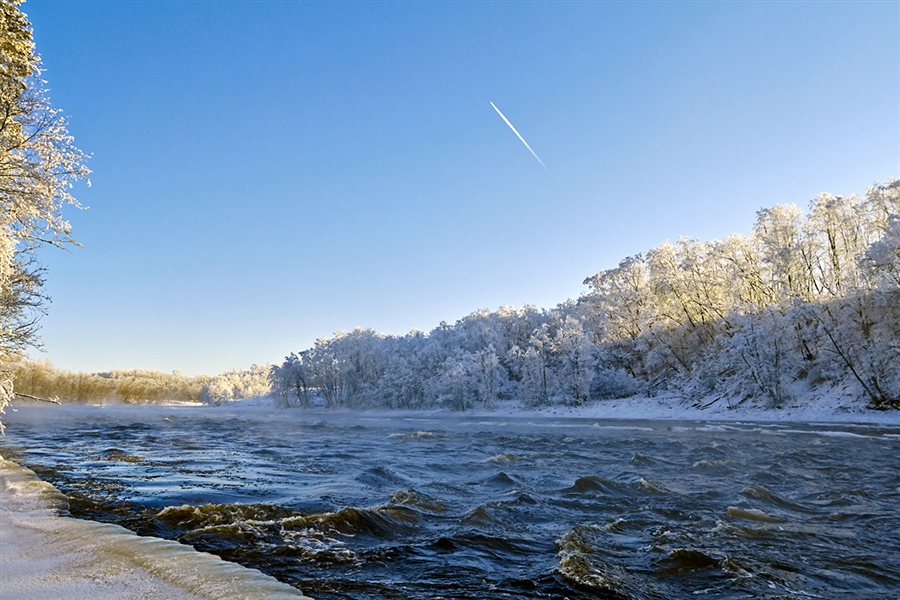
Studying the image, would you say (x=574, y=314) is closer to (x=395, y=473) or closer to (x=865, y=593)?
(x=395, y=473)

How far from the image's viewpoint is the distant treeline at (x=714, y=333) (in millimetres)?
40719

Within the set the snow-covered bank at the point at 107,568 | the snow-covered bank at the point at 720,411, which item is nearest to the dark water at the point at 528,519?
the snow-covered bank at the point at 107,568

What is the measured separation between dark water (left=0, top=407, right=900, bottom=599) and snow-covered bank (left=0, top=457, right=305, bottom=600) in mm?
904

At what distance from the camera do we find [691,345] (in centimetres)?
6500

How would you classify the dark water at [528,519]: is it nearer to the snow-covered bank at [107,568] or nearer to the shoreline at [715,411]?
the snow-covered bank at [107,568]

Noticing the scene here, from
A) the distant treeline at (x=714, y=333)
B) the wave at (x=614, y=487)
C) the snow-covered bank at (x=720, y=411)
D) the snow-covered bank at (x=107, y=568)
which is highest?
the distant treeline at (x=714, y=333)

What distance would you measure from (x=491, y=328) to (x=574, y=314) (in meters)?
20.3

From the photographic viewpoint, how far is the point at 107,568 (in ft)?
18.1

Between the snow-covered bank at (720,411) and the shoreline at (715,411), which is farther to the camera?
the snow-covered bank at (720,411)

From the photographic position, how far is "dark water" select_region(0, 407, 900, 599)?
6496 millimetres

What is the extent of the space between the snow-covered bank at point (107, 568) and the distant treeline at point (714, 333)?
151 ft

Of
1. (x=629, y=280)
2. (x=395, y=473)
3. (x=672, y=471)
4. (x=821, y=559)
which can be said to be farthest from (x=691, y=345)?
(x=821, y=559)

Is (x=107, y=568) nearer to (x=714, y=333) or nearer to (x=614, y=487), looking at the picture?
(x=614, y=487)

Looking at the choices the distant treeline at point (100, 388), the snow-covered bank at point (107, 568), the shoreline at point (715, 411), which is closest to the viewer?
the snow-covered bank at point (107, 568)
